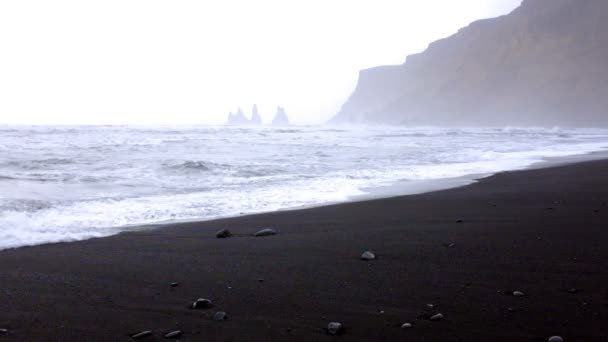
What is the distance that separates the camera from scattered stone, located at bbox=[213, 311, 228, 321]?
274 cm

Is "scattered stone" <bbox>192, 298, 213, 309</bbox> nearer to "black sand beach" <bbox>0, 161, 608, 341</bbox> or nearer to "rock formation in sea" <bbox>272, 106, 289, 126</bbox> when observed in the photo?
"black sand beach" <bbox>0, 161, 608, 341</bbox>

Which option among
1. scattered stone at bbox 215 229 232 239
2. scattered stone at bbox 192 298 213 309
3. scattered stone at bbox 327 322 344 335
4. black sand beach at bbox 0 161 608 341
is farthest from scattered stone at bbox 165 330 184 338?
scattered stone at bbox 215 229 232 239

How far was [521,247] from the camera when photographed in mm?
4242

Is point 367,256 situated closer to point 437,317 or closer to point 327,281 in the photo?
point 327,281

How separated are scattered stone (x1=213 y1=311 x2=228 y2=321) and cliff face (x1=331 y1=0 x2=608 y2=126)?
90.8m

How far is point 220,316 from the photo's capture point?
276 centimetres

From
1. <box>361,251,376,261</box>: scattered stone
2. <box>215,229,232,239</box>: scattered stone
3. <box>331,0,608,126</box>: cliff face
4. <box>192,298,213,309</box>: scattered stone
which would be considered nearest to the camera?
<box>192,298,213,309</box>: scattered stone

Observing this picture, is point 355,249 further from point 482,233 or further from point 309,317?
point 309,317

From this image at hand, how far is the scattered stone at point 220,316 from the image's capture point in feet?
9.00

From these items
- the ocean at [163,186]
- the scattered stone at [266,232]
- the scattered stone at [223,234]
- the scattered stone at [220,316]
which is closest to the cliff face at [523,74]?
the ocean at [163,186]

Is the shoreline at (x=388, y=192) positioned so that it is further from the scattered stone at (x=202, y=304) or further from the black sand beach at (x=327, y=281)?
the scattered stone at (x=202, y=304)

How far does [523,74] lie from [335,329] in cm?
11067

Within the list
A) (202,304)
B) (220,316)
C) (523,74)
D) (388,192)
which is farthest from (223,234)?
(523,74)

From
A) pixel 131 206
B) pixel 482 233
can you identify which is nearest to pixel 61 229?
pixel 131 206
